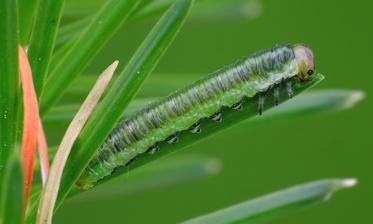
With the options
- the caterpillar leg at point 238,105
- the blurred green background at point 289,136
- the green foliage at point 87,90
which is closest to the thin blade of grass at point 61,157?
the green foliage at point 87,90

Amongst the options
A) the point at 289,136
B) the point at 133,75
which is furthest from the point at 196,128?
the point at 289,136

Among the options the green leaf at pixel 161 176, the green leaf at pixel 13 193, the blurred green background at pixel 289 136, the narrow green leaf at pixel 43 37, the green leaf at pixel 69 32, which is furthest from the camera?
the blurred green background at pixel 289 136

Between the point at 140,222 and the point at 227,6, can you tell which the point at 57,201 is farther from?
the point at 140,222

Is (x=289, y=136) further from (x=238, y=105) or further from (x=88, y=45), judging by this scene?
(x=88, y=45)

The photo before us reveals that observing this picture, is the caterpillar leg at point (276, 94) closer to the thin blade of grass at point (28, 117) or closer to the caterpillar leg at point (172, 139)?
the caterpillar leg at point (172, 139)

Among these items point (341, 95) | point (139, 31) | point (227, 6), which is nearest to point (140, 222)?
point (139, 31)

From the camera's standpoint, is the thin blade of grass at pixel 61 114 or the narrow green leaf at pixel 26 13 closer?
the narrow green leaf at pixel 26 13
